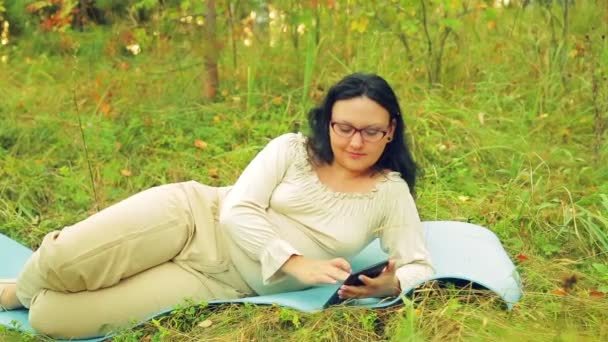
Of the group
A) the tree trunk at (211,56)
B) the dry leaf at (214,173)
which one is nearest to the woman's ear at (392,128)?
the dry leaf at (214,173)

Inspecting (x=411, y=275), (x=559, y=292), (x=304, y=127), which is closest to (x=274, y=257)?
(x=411, y=275)

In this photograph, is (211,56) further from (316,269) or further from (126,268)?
(316,269)

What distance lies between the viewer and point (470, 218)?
4.50 meters

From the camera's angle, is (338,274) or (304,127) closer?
(338,274)

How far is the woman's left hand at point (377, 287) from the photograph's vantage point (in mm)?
3213

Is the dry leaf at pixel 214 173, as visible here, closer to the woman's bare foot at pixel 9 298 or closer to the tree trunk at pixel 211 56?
the tree trunk at pixel 211 56

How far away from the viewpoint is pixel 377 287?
3232 millimetres

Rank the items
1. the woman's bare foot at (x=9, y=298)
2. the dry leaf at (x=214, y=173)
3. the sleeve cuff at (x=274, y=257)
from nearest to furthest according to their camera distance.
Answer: the sleeve cuff at (x=274, y=257), the woman's bare foot at (x=9, y=298), the dry leaf at (x=214, y=173)

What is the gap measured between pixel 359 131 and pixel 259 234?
48cm

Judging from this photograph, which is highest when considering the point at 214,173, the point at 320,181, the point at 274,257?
the point at 320,181

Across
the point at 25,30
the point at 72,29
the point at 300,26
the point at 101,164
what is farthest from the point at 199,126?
the point at 25,30

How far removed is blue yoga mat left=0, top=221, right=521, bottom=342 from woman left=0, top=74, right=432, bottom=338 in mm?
65

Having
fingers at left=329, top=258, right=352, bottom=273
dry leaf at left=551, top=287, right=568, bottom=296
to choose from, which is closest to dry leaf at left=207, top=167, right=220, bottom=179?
fingers at left=329, top=258, right=352, bottom=273

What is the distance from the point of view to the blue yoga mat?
3.27 m
